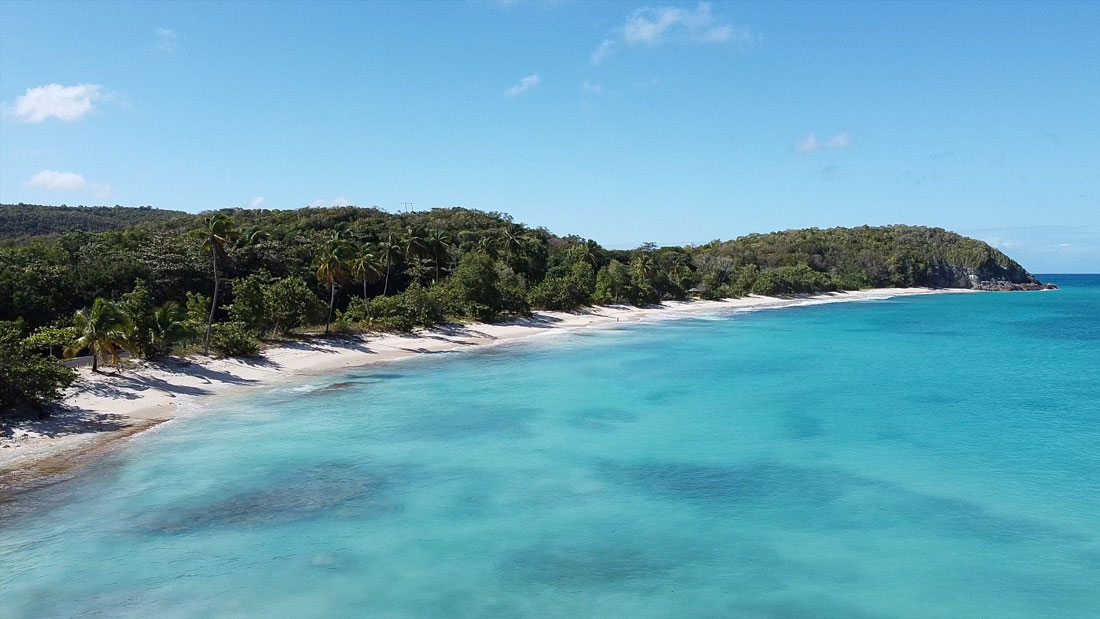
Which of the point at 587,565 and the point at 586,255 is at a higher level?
the point at 586,255

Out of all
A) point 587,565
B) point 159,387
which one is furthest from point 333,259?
point 587,565

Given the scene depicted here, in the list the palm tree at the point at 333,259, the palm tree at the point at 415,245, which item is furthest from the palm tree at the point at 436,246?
the palm tree at the point at 333,259

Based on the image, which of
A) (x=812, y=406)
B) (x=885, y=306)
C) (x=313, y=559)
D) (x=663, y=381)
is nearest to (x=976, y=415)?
(x=812, y=406)

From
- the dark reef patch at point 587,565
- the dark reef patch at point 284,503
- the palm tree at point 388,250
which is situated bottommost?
the dark reef patch at point 587,565

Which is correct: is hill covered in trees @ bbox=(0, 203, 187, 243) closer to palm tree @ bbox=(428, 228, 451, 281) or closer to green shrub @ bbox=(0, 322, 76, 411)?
palm tree @ bbox=(428, 228, 451, 281)

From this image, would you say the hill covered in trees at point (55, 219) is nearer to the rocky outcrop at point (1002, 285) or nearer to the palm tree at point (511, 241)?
the palm tree at point (511, 241)

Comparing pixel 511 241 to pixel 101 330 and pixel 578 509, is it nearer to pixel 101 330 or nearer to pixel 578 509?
pixel 101 330

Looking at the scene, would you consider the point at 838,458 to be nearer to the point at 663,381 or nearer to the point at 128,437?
the point at 663,381
